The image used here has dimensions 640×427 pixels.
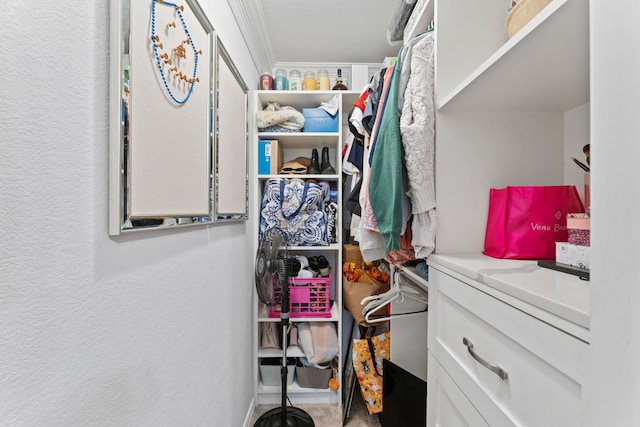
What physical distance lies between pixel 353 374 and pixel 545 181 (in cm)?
151

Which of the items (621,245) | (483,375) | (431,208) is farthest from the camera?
(431,208)

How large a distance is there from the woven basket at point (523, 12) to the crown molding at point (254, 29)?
117 centimetres

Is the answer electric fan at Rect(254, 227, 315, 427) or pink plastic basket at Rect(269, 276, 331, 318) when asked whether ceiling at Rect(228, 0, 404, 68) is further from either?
pink plastic basket at Rect(269, 276, 331, 318)

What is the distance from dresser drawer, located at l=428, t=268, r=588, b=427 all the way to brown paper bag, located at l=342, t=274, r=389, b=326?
0.88m

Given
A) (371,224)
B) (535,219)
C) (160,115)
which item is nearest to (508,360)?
(535,219)

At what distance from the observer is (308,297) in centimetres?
185

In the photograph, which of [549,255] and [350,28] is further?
[350,28]

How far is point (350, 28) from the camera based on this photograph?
1.78 meters

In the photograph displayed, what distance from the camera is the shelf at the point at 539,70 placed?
493mm

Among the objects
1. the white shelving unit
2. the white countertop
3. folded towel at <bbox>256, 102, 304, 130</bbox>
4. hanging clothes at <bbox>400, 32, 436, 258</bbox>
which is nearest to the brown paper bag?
the white shelving unit

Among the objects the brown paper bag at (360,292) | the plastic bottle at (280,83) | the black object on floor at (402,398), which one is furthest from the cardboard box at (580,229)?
the plastic bottle at (280,83)

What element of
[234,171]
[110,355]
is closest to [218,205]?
[234,171]

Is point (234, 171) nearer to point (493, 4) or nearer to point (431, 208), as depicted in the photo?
point (431, 208)

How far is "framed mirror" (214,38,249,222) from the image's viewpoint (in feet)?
3.67
